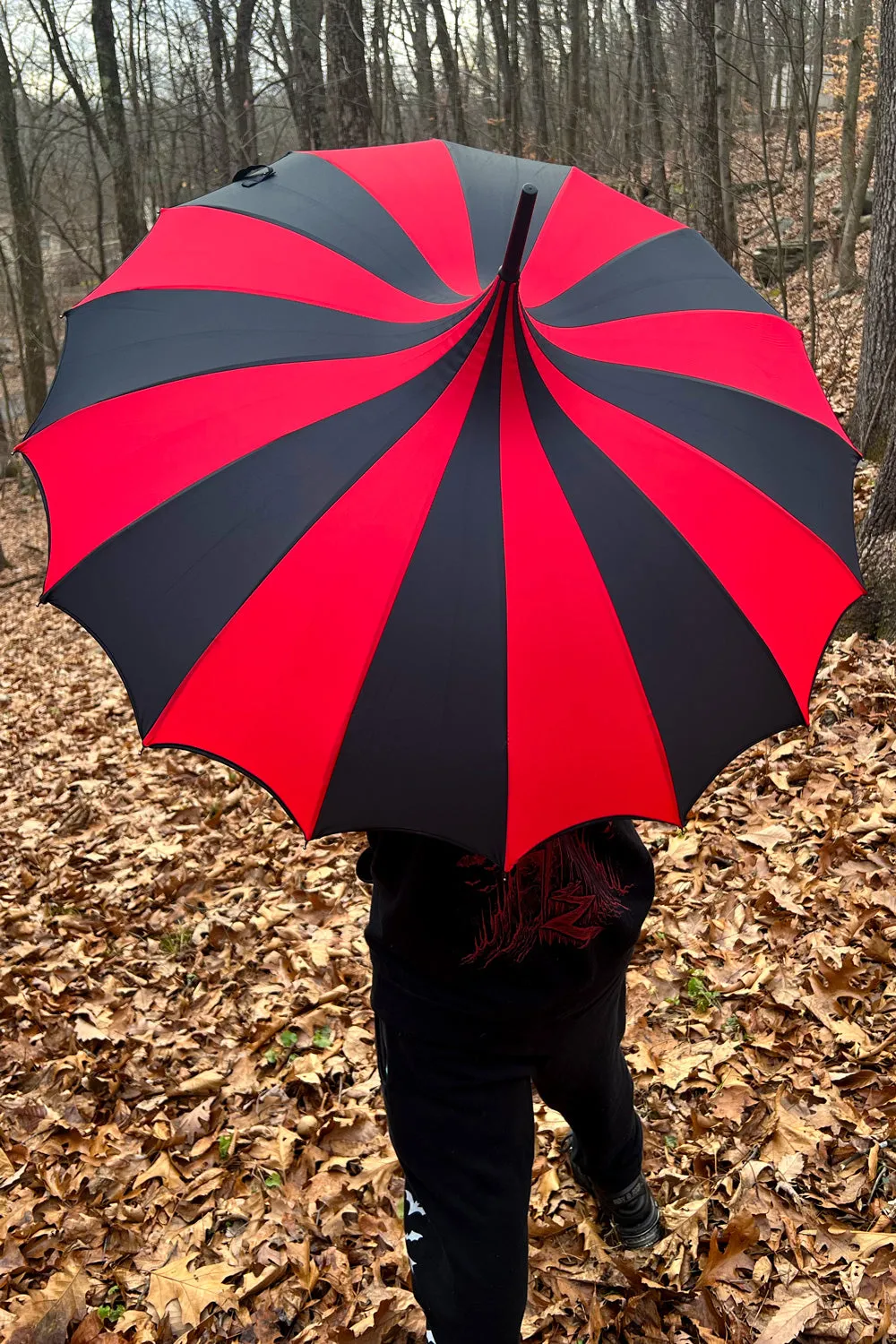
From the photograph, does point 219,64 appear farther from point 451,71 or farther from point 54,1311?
point 54,1311

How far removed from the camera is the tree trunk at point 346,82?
26.6 ft

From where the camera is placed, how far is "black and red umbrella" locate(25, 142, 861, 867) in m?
1.36

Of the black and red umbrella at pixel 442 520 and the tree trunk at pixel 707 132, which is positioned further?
the tree trunk at pixel 707 132

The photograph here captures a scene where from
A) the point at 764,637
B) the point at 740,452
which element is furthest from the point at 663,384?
the point at 764,637

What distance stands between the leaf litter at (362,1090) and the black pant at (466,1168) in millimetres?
845

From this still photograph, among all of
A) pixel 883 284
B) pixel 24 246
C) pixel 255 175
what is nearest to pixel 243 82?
pixel 24 246

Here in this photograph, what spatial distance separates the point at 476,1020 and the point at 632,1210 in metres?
1.31

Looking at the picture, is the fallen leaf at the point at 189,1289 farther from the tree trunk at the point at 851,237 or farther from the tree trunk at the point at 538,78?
the tree trunk at the point at 538,78

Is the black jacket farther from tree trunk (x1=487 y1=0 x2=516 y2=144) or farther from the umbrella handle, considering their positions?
tree trunk (x1=487 y1=0 x2=516 y2=144)

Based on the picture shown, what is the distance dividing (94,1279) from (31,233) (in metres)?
Answer: 17.9

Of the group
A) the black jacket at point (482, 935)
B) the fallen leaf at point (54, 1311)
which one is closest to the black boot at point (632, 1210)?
the black jacket at point (482, 935)

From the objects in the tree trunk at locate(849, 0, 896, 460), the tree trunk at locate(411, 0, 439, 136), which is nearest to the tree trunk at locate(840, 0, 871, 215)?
the tree trunk at locate(411, 0, 439, 136)

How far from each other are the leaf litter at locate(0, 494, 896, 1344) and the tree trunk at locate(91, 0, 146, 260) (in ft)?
42.2

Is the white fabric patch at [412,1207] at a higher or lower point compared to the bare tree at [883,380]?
lower
